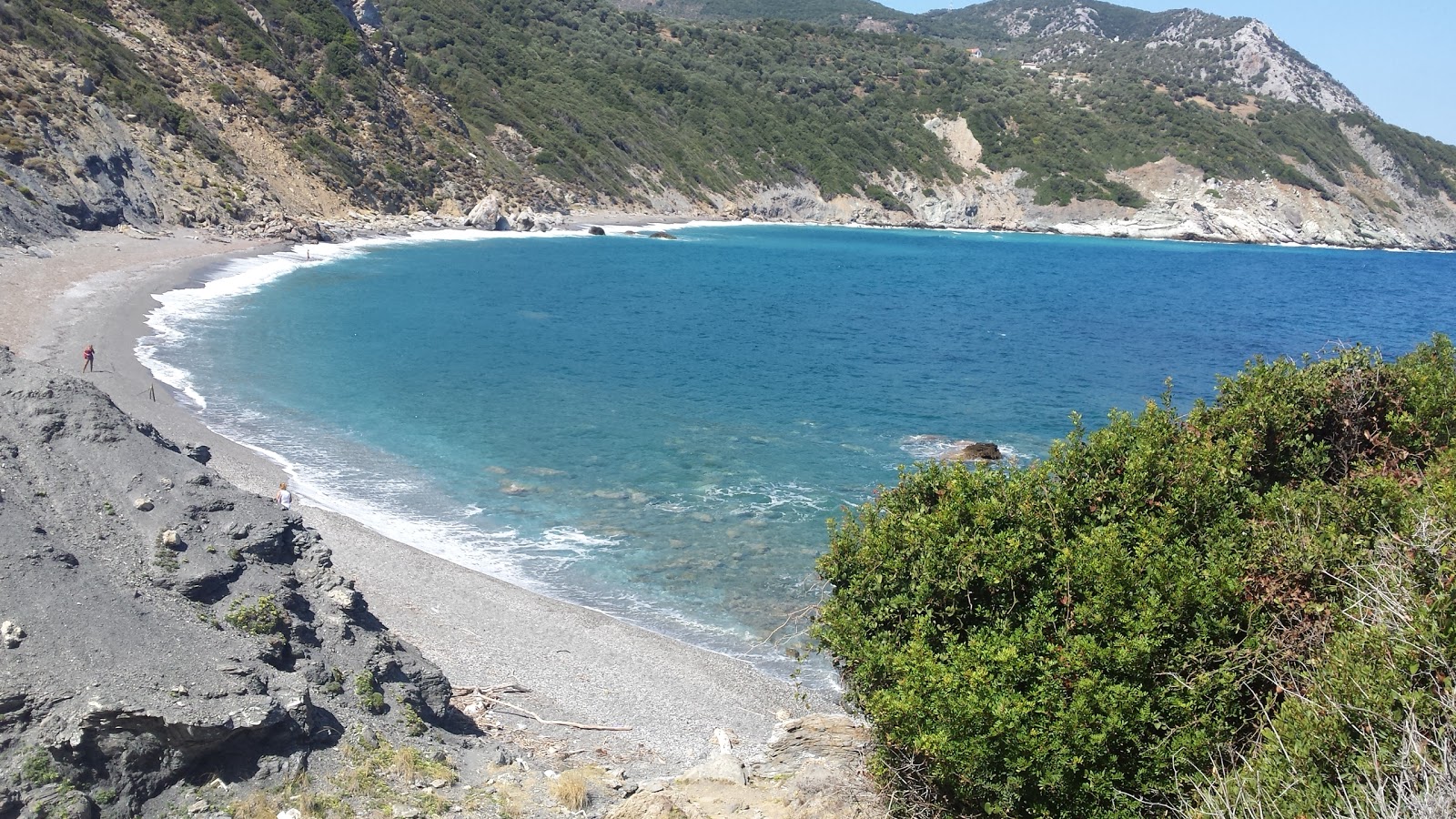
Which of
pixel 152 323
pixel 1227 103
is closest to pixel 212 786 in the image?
pixel 152 323

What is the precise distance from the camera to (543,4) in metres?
134

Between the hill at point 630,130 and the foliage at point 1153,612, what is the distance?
150ft

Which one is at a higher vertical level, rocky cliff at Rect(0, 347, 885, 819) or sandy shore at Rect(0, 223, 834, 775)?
rocky cliff at Rect(0, 347, 885, 819)

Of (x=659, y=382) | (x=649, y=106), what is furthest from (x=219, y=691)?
(x=649, y=106)

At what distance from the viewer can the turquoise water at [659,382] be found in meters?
20.4

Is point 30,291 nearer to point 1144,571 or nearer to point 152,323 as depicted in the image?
point 152,323

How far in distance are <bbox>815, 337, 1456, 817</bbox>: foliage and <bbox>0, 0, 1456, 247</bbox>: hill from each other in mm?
45763

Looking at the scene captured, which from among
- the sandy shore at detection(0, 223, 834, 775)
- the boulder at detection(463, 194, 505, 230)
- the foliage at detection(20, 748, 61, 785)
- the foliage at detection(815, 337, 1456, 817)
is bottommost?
the sandy shore at detection(0, 223, 834, 775)

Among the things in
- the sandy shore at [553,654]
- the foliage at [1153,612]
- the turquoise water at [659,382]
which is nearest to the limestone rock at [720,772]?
the sandy shore at [553,654]

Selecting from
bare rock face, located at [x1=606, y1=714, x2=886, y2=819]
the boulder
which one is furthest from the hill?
bare rock face, located at [x1=606, y1=714, x2=886, y2=819]

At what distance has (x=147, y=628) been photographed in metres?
9.67

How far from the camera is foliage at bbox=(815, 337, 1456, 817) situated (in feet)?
21.1

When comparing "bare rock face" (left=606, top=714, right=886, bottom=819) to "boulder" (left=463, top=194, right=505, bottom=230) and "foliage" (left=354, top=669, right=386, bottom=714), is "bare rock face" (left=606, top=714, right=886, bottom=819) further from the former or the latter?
"boulder" (left=463, top=194, right=505, bottom=230)

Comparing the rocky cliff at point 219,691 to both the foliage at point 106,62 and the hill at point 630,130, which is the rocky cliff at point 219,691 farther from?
the foliage at point 106,62
